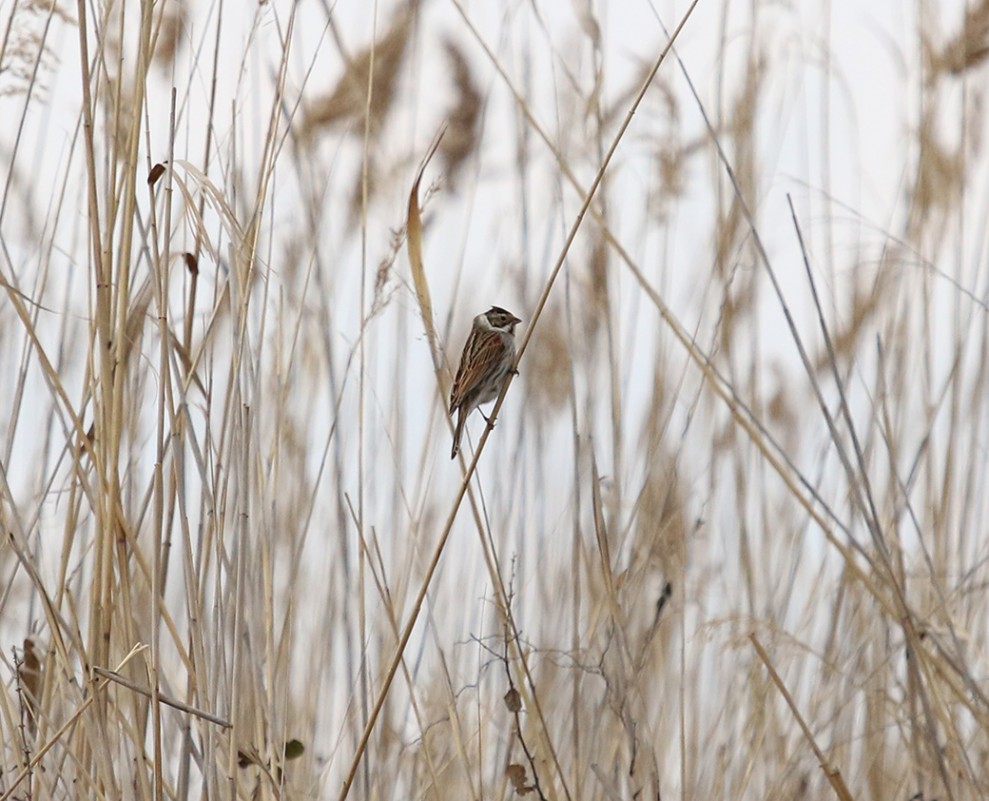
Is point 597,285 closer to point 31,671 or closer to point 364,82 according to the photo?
point 364,82

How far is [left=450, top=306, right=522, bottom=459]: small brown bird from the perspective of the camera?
2088 millimetres

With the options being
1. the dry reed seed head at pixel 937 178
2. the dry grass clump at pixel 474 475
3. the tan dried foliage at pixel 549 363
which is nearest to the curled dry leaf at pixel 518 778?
the dry grass clump at pixel 474 475

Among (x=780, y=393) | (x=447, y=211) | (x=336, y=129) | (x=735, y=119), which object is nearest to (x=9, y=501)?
(x=336, y=129)

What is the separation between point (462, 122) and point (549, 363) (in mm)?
618

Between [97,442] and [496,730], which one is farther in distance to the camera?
[496,730]

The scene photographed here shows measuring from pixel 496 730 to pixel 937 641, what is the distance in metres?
0.89

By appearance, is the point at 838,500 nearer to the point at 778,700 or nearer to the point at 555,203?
the point at 778,700

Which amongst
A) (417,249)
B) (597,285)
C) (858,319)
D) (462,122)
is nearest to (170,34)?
(462,122)

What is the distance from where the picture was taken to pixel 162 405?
1241 millimetres

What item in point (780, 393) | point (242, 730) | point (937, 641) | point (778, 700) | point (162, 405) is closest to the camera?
point (162, 405)

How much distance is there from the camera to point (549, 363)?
248 cm

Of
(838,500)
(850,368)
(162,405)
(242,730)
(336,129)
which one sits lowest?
(242,730)

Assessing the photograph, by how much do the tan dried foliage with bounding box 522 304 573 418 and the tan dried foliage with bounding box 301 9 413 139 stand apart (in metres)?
0.57

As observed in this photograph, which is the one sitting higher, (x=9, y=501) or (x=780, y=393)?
(x=780, y=393)
